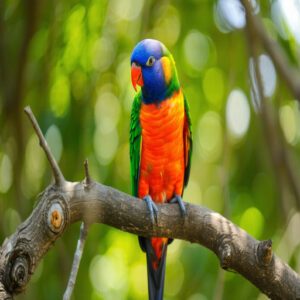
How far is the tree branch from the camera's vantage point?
A: 2.28 meters

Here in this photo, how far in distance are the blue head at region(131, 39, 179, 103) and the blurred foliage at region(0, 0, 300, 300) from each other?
0.31 metres

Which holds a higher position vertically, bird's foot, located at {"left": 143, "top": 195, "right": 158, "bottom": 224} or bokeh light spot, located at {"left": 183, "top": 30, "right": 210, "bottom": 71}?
bokeh light spot, located at {"left": 183, "top": 30, "right": 210, "bottom": 71}

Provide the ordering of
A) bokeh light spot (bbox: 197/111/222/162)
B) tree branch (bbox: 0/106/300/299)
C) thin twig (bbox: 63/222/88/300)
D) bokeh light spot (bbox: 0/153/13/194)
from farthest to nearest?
bokeh light spot (bbox: 197/111/222/162)
bokeh light spot (bbox: 0/153/13/194)
tree branch (bbox: 0/106/300/299)
thin twig (bbox: 63/222/88/300)

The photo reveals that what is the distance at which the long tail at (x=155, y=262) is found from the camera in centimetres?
344

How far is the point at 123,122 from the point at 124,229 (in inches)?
74.1

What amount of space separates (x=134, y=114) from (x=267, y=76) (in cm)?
77

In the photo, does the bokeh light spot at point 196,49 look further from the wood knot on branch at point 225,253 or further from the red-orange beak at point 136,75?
the wood knot on branch at point 225,253

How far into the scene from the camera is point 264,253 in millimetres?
2545

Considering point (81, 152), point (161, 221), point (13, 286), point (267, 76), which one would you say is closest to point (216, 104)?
point (267, 76)

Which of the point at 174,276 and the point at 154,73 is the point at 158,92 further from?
the point at 174,276

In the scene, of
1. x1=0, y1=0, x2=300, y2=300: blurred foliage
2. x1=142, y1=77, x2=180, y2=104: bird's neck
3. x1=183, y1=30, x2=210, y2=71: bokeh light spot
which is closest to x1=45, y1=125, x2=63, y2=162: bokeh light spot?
x1=0, y1=0, x2=300, y2=300: blurred foliage

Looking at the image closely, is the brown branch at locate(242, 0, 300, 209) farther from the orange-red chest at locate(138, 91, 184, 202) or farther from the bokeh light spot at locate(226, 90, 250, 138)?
the bokeh light spot at locate(226, 90, 250, 138)

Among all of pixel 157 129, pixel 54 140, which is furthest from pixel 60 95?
pixel 157 129

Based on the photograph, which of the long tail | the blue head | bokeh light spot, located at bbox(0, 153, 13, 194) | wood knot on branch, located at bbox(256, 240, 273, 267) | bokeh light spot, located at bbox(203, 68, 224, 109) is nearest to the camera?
wood knot on branch, located at bbox(256, 240, 273, 267)
